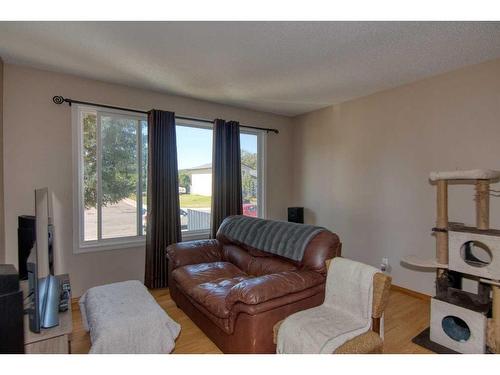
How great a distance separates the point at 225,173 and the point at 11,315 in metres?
2.75

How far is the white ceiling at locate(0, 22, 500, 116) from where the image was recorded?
2020 millimetres

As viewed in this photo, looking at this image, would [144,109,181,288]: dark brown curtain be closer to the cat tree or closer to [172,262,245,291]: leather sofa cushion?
[172,262,245,291]: leather sofa cushion

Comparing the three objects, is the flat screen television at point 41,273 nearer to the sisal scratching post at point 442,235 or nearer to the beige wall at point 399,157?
the sisal scratching post at point 442,235

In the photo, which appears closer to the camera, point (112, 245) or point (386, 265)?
point (112, 245)

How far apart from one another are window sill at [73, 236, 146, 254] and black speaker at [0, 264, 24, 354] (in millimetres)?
1664

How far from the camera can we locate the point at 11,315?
1.41 meters

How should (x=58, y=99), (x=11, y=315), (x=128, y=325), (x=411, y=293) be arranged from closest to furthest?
(x=11, y=315) < (x=128, y=325) < (x=58, y=99) < (x=411, y=293)

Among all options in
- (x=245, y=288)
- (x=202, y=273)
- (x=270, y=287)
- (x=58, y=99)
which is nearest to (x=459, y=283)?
(x=270, y=287)

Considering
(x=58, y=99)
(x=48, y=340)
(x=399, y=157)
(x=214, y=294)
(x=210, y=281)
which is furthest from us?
(x=399, y=157)

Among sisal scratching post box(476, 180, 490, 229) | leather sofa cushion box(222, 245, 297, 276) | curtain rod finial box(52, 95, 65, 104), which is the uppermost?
curtain rod finial box(52, 95, 65, 104)

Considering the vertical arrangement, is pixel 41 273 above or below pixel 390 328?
above

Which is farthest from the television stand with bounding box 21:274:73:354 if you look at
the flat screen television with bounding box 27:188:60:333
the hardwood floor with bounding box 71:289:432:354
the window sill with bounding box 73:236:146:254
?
the window sill with bounding box 73:236:146:254

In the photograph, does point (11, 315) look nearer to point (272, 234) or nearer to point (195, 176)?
point (272, 234)

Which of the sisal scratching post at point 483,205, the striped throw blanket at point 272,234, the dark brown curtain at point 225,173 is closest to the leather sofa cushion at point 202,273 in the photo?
the striped throw blanket at point 272,234
